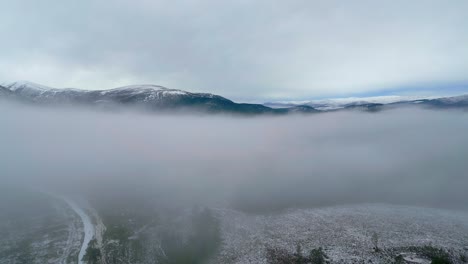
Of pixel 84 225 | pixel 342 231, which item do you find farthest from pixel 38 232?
pixel 342 231

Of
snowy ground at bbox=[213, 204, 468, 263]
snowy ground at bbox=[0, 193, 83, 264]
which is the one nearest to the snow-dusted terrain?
snowy ground at bbox=[0, 193, 83, 264]

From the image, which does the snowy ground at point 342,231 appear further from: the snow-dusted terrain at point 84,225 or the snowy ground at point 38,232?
the snowy ground at point 38,232

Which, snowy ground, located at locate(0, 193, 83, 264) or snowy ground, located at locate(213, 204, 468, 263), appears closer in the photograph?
snowy ground, located at locate(0, 193, 83, 264)

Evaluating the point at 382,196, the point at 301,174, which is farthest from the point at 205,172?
the point at 382,196

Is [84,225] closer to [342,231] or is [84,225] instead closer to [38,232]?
[38,232]

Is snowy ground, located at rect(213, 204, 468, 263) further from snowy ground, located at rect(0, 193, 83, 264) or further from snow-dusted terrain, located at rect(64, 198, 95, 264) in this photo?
snowy ground, located at rect(0, 193, 83, 264)

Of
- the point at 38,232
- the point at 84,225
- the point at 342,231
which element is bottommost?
the point at 342,231

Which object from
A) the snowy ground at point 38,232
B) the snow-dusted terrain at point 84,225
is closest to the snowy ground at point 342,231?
the snow-dusted terrain at point 84,225

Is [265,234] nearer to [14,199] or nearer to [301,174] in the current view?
[301,174]
